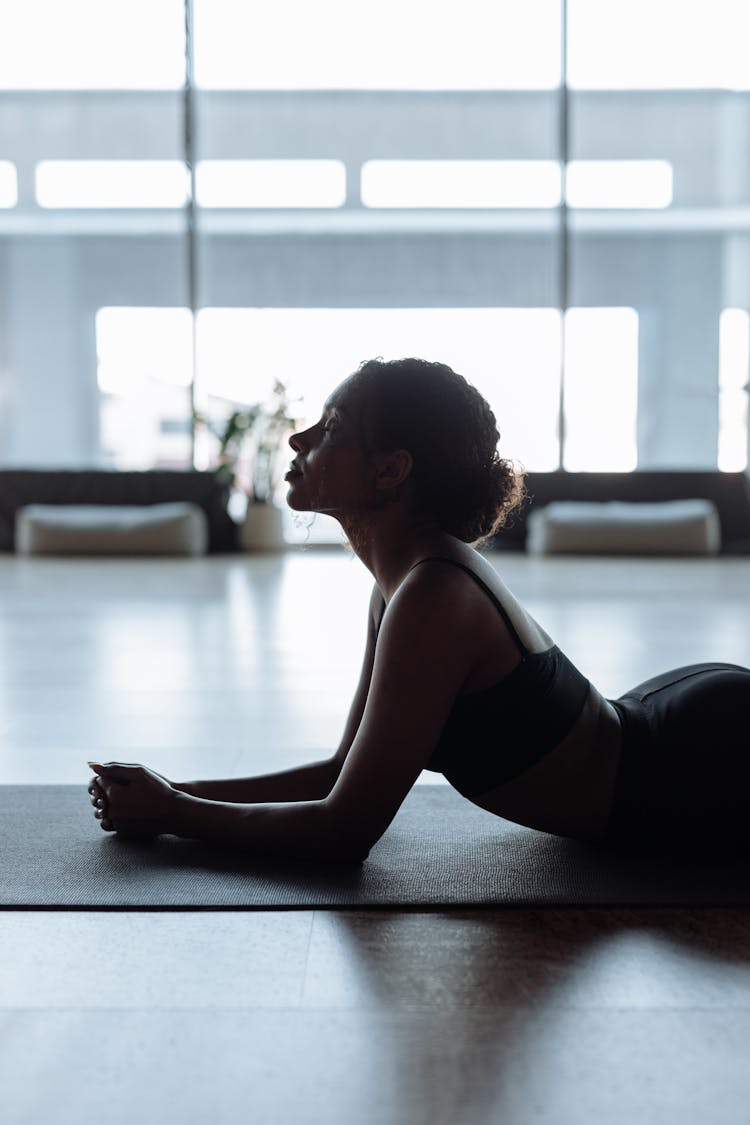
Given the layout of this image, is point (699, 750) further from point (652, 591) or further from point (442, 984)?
point (652, 591)

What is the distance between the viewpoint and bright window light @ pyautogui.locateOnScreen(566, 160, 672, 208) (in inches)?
343

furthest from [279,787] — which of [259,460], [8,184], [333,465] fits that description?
[8,184]

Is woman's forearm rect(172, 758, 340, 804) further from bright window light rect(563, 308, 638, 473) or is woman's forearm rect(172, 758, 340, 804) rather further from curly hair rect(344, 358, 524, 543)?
bright window light rect(563, 308, 638, 473)

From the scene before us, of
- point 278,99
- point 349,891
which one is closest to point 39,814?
point 349,891

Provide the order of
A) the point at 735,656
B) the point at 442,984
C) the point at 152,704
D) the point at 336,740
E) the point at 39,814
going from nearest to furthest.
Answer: the point at 442,984 < the point at 39,814 < the point at 336,740 < the point at 152,704 < the point at 735,656

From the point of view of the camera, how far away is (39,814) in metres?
2.04

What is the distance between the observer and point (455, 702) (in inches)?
63.5

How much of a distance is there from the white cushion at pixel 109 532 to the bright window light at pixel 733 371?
3.91 m

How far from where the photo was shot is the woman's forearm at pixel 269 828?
168 centimetres

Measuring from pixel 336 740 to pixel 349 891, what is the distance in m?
1.07

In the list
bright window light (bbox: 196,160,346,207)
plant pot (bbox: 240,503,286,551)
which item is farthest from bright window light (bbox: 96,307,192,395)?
plant pot (bbox: 240,503,286,551)

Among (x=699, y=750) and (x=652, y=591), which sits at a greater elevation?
(x=699, y=750)
